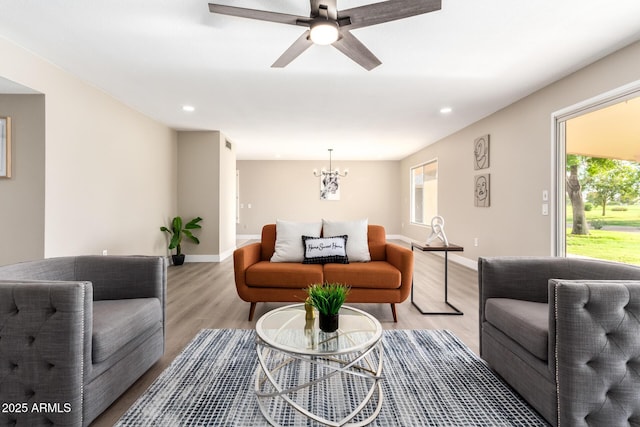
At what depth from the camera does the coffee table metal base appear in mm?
1441

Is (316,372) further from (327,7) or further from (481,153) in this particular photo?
(481,153)

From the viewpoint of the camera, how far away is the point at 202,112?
4418 mm

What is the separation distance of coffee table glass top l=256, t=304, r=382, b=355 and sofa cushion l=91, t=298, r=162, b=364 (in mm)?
719

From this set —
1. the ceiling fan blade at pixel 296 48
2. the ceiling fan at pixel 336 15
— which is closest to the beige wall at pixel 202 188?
the ceiling fan blade at pixel 296 48

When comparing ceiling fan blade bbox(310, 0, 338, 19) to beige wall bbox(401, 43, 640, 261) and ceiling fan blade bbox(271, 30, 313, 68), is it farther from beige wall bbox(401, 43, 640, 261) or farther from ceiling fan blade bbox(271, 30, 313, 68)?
beige wall bbox(401, 43, 640, 261)

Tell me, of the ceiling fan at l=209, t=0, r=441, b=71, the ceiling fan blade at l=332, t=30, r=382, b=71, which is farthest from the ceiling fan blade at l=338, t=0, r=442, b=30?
the ceiling fan blade at l=332, t=30, r=382, b=71

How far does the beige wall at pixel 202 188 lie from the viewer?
18.3 ft

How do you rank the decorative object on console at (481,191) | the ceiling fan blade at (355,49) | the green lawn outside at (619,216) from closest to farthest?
the ceiling fan blade at (355,49) → the green lawn outside at (619,216) → the decorative object on console at (481,191)

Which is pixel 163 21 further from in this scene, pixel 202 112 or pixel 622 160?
pixel 622 160

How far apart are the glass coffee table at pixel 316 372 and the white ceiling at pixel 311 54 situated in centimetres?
210

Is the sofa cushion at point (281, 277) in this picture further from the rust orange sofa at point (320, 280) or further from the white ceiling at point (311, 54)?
the white ceiling at point (311, 54)

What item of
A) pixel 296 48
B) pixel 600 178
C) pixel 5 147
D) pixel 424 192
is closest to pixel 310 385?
pixel 296 48

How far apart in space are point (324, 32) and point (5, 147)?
3.14 meters

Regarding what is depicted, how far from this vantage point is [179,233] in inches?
210
